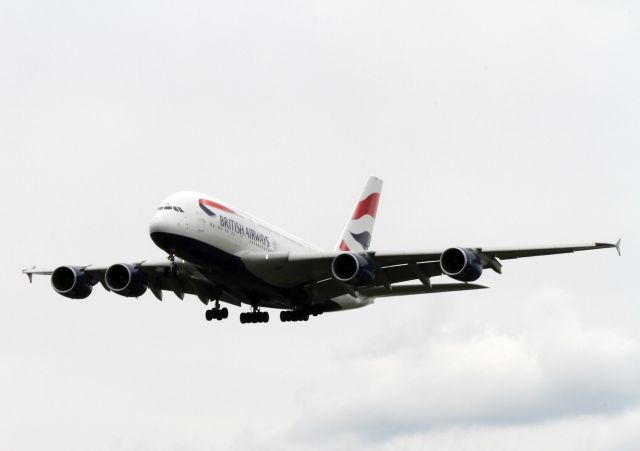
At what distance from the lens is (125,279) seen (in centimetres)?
5719

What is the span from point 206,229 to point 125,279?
718 centimetres

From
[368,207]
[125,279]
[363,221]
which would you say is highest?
[368,207]

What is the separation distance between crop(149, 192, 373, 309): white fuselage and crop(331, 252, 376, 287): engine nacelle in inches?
137

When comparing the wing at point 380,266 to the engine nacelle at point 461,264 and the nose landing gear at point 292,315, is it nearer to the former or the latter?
the engine nacelle at point 461,264

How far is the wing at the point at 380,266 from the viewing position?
52.5 metres

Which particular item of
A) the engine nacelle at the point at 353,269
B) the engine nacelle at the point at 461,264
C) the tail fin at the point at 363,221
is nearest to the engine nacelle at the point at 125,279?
the engine nacelle at the point at 353,269

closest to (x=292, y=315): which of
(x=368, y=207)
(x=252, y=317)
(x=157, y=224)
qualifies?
(x=252, y=317)

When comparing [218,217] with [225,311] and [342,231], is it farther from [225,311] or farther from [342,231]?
[342,231]

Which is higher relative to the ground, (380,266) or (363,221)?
(363,221)

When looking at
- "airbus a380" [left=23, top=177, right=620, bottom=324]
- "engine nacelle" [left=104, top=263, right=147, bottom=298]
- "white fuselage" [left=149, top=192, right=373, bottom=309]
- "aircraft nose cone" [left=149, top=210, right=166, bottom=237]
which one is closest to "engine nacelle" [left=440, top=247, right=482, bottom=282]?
"airbus a380" [left=23, top=177, right=620, bottom=324]

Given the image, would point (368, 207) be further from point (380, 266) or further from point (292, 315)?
point (380, 266)

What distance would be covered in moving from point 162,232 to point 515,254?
14823mm

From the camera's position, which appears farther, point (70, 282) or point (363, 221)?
point (363, 221)

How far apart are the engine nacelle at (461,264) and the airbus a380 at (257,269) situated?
4 cm
